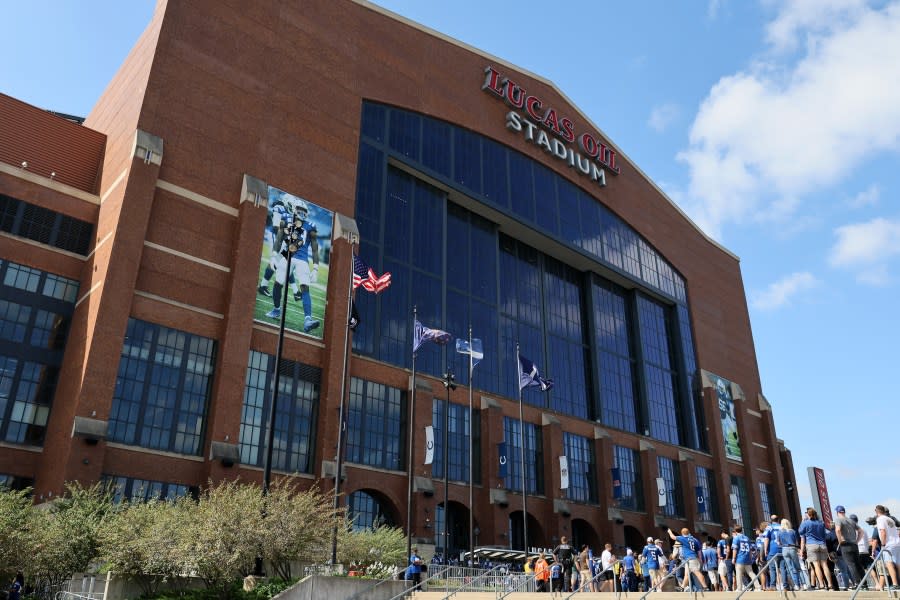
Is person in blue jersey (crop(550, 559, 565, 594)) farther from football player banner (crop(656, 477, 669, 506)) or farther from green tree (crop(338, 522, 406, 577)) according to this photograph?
football player banner (crop(656, 477, 669, 506))

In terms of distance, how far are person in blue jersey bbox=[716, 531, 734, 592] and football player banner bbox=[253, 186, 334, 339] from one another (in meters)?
26.8

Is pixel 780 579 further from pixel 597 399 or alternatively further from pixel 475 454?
pixel 597 399

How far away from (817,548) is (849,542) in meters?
0.65

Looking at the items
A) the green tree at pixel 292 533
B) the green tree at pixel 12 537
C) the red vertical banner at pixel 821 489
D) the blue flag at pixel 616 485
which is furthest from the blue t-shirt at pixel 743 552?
the red vertical banner at pixel 821 489

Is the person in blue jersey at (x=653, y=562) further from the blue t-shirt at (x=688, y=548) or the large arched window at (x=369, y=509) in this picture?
the large arched window at (x=369, y=509)

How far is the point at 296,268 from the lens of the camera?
42812mm

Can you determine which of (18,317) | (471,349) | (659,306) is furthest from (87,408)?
(659,306)

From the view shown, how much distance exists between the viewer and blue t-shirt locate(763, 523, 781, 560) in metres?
17.0

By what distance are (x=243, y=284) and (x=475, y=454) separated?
813 inches

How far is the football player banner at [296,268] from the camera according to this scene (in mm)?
41000

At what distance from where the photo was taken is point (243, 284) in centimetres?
3941

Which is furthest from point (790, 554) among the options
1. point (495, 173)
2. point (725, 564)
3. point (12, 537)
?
point (495, 173)

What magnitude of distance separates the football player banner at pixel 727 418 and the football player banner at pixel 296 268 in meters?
47.9

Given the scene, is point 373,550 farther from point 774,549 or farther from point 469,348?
point 774,549
